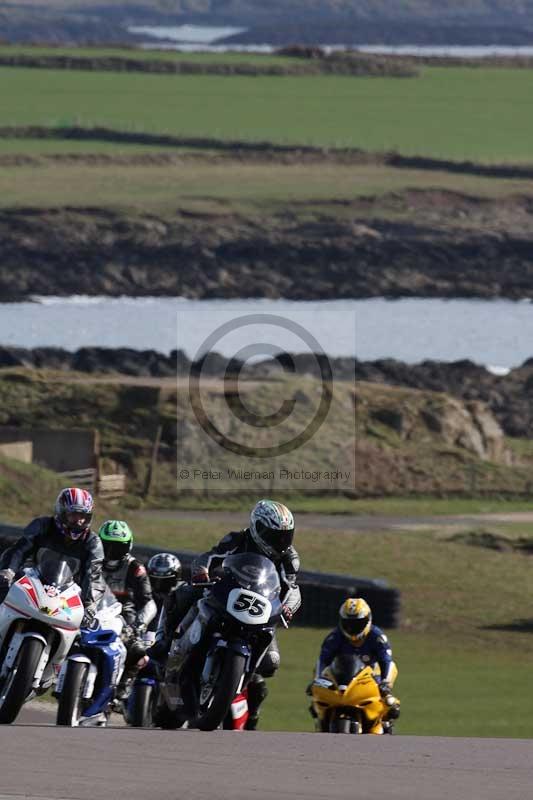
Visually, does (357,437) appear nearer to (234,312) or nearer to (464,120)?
(234,312)

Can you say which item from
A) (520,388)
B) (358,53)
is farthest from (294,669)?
(358,53)

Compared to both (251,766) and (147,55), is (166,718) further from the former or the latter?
(147,55)

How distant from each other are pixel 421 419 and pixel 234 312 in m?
24.2

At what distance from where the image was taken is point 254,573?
13.9 m

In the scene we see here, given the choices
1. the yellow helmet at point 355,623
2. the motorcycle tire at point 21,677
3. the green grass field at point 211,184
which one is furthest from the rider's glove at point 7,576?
the green grass field at point 211,184

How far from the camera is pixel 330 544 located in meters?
36.6

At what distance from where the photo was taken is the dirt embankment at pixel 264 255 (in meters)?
82.5

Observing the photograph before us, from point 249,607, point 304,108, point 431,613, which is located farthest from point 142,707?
point 304,108

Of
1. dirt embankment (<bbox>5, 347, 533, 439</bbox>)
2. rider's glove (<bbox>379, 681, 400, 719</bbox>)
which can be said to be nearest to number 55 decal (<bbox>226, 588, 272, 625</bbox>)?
rider's glove (<bbox>379, 681, 400, 719</bbox>)

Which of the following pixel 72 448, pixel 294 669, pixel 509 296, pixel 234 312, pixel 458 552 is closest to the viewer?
pixel 294 669

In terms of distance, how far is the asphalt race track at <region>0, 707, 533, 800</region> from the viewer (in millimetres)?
11523

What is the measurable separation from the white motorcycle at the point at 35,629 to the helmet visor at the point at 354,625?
2533mm

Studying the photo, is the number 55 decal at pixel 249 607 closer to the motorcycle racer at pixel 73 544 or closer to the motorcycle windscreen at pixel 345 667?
the motorcycle racer at pixel 73 544

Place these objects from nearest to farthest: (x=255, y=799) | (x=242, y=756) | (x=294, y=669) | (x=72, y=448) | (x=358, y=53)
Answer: (x=255, y=799) < (x=242, y=756) < (x=294, y=669) < (x=72, y=448) < (x=358, y=53)
